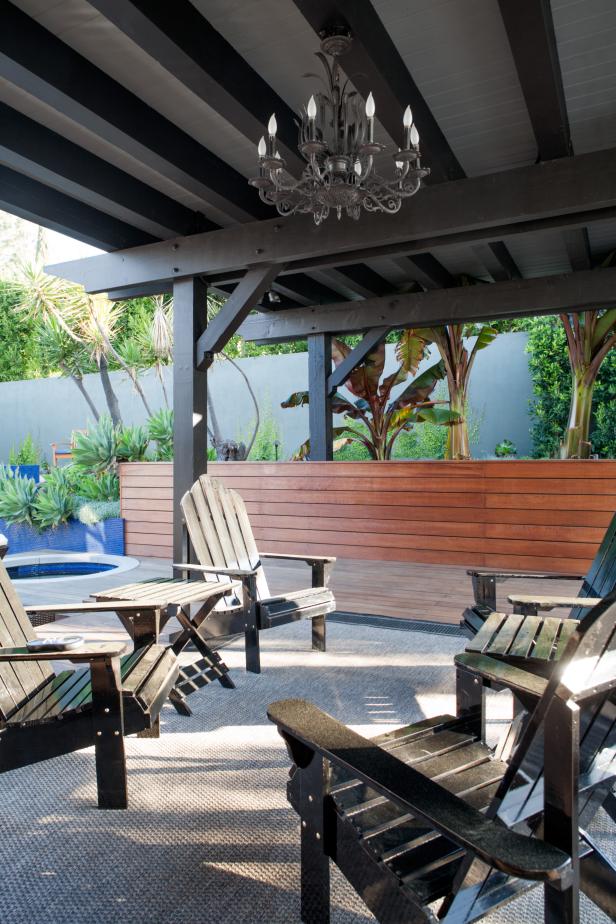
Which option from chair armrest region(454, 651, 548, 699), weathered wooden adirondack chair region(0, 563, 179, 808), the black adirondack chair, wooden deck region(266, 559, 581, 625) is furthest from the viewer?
wooden deck region(266, 559, 581, 625)

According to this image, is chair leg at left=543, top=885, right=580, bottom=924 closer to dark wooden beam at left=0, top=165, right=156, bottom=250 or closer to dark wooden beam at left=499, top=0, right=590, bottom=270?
dark wooden beam at left=499, top=0, right=590, bottom=270

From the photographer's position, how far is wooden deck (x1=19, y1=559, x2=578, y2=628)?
4.62m

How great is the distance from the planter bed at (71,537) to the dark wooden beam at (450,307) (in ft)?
9.68

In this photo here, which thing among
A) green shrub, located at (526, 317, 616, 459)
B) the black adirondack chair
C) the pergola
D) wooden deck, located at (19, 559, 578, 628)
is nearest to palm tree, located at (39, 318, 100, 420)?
wooden deck, located at (19, 559, 578, 628)

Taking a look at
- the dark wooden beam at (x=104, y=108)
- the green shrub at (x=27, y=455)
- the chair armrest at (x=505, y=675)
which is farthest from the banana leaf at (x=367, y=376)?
the green shrub at (x=27, y=455)

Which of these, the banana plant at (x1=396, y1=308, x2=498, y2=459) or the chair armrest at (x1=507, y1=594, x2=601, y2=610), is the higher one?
the banana plant at (x1=396, y1=308, x2=498, y2=459)

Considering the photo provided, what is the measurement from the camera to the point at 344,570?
6238 mm

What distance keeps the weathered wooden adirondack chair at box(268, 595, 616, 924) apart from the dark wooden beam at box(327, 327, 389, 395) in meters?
6.03

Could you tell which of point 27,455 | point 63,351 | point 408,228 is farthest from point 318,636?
point 27,455

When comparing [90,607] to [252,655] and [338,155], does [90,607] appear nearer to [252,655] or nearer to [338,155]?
[252,655]

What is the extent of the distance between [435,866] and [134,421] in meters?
13.0

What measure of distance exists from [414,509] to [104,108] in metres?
4.69

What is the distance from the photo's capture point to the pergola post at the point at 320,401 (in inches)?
299

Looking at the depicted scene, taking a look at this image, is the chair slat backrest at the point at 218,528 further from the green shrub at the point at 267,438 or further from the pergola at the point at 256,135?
the green shrub at the point at 267,438
